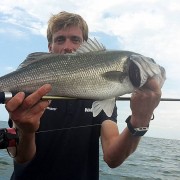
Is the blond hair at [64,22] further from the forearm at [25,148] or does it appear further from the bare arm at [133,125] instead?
the forearm at [25,148]

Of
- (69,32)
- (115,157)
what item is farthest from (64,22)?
(115,157)

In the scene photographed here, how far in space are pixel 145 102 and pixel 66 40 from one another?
2283 mm

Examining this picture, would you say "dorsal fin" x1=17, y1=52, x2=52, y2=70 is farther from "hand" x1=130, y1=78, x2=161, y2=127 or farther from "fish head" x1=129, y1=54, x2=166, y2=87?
"hand" x1=130, y1=78, x2=161, y2=127

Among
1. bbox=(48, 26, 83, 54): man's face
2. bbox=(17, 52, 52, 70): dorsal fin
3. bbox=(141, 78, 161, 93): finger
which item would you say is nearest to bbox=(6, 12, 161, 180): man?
bbox=(48, 26, 83, 54): man's face

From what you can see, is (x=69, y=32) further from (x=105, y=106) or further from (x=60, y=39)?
(x=105, y=106)

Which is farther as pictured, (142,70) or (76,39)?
(76,39)

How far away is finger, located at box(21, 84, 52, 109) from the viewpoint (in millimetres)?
3904

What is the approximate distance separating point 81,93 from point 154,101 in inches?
40.0

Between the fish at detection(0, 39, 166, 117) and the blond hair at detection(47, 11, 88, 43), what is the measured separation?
1.89 metres

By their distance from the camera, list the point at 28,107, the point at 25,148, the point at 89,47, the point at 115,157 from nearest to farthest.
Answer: the point at 28,107 < the point at 89,47 < the point at 25,148 < the point at 115,157

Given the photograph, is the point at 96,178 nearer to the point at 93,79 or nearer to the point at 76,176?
the point at 76,176

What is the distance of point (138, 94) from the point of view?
4.28 meters

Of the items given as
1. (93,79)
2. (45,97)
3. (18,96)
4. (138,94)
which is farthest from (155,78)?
(18,96)

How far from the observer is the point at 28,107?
404 cm
